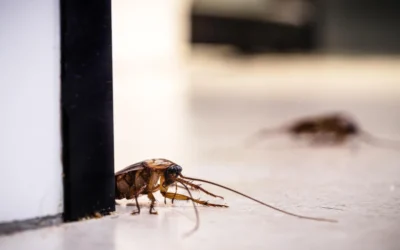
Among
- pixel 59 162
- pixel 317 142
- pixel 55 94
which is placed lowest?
pixel 317 142

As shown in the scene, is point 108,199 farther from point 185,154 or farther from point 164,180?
point 185,154

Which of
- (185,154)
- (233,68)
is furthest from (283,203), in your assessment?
(233,68)

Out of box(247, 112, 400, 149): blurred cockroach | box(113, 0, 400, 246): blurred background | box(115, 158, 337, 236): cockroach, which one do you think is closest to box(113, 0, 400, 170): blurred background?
box(113, 0, 400, 246): blurred background

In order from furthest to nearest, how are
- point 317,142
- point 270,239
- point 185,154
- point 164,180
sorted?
1. point 317,142
2. point 185,154
3. point 164,180
4. point 270,239

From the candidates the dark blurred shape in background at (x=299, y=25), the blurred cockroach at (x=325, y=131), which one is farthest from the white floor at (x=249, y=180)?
the dark blurred shape in background at (x=299, y=25)

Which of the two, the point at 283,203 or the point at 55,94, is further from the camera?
the point at 283,203

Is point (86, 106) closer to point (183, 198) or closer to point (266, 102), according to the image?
point (183, 198)

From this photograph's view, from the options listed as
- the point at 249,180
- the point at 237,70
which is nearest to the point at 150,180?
the point at 249,180
